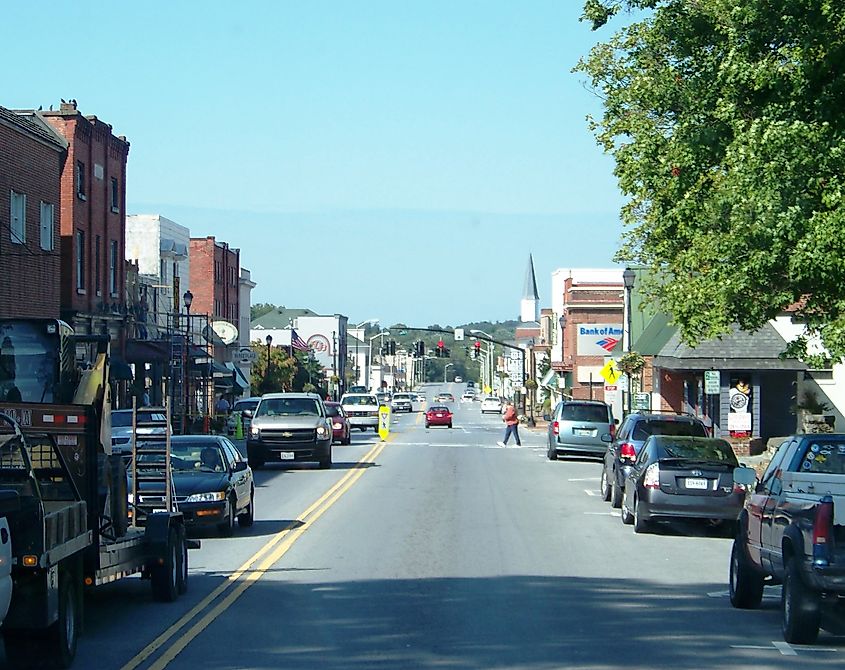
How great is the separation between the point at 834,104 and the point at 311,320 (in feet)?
453

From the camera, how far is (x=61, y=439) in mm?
10906

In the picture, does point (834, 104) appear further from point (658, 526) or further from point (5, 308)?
point (5, 308)

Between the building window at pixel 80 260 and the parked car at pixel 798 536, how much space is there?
36580 mm

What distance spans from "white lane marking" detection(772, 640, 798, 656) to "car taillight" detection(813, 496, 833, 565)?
91cm

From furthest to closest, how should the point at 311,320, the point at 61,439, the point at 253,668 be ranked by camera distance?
the point at 311,320
the point at 61,439
the point at 253,668

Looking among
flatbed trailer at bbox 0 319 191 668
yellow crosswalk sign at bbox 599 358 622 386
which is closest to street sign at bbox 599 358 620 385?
yellow crosswalk sign at bbox 599 358 622 386

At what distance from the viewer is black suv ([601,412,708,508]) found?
24.0m

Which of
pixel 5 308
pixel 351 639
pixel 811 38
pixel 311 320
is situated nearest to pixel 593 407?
pixel 5 308

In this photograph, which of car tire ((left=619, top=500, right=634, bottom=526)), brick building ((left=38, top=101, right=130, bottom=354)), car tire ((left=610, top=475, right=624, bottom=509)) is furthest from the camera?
brick building ((left=38, top=101, right=130, bottom=354))

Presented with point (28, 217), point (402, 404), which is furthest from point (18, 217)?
point (402, 404)

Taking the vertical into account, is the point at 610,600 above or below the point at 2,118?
below

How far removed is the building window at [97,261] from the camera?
48500 millimetres

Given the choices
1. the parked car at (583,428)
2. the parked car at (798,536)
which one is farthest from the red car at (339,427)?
the parked car at (798,536)

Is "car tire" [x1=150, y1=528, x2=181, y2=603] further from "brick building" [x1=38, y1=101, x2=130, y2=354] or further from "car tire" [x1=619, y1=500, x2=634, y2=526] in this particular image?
"brick building" [x1=38, y1=101, x2=130, y2=354]
